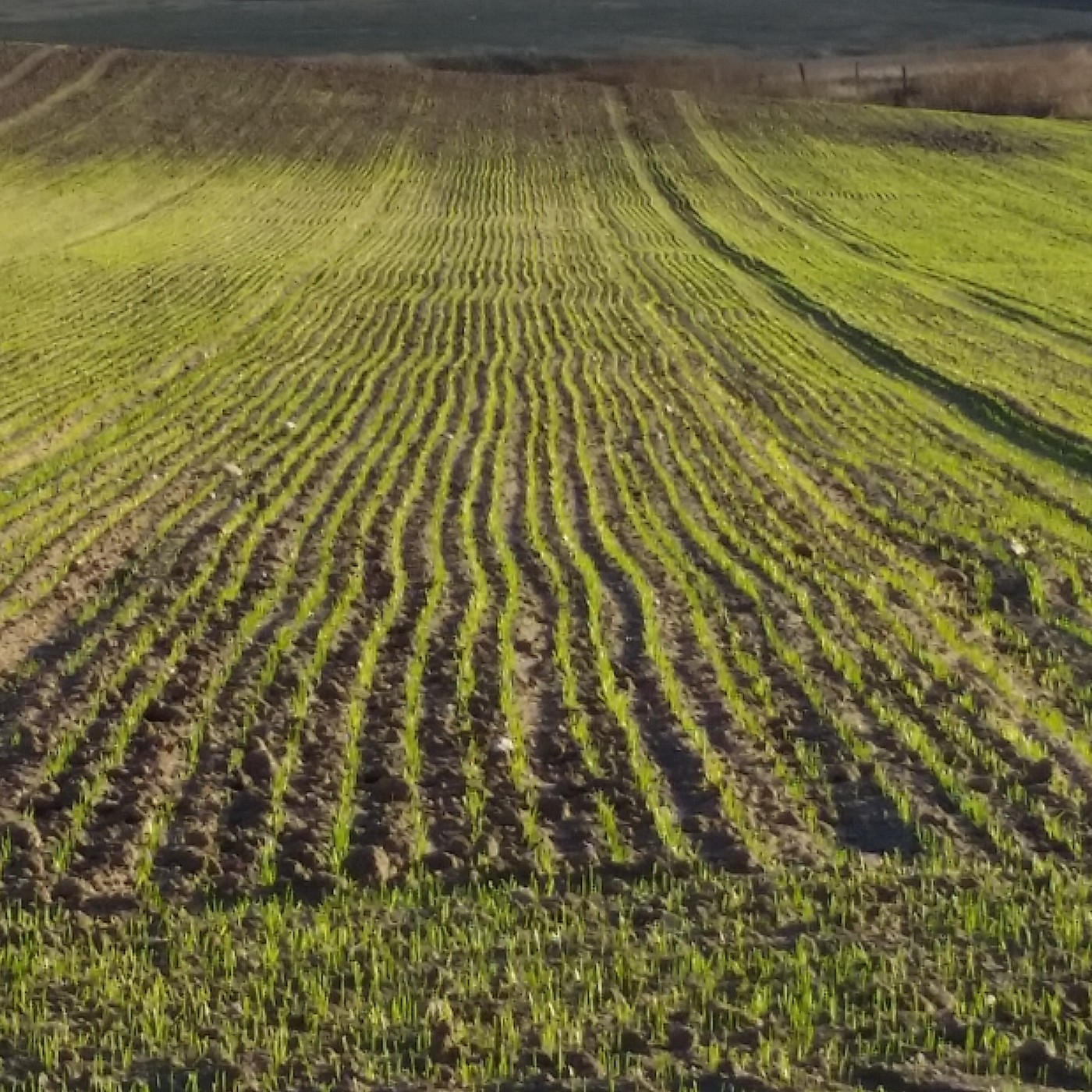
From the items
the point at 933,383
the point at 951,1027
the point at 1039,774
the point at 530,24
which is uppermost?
the point at 530,24

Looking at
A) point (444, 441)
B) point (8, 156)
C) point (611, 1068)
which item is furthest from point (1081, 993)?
point (8, 156)

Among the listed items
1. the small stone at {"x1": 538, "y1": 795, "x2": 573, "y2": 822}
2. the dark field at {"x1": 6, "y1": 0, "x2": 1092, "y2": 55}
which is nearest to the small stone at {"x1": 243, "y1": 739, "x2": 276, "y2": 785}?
the small stone at {"x1": 538, "y1": 795, "x2": 573, "y2": 822}

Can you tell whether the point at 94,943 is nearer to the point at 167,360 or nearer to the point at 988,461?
the point at 988,461

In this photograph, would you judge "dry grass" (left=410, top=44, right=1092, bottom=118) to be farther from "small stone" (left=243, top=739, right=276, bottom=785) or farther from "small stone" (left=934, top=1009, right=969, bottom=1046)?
"small stone" (left=934, top=1009, right=969, bottom=1046)

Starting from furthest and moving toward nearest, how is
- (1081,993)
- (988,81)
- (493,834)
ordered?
(988,81), (493,834), (1081,993)

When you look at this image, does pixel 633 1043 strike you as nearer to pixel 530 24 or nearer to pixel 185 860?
pixel 185 860

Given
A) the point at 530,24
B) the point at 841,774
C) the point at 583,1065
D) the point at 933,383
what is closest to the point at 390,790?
the point at 841,774
